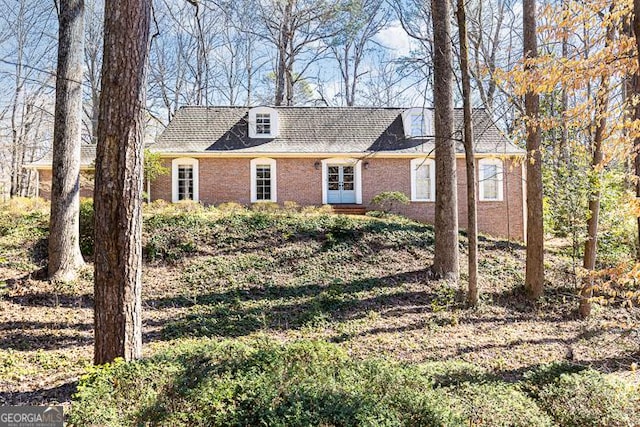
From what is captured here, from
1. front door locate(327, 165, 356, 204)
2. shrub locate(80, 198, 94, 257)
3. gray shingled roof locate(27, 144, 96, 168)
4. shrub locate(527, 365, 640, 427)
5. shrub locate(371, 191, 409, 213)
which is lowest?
shrub locate(527, 365, 640, 427)

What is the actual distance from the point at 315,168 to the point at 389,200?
3057 mm

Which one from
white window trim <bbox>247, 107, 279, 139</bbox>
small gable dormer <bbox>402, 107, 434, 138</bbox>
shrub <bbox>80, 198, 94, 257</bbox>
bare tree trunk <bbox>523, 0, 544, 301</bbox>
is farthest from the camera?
small gable dormer <bbox>402, 107, 434, 138</bbox>

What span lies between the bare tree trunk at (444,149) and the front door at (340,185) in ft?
22.0

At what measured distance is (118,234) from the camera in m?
3.81

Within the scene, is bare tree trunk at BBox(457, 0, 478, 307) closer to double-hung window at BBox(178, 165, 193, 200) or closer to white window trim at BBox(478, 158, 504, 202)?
white window trim at BBox(478, 158, 504, 202)

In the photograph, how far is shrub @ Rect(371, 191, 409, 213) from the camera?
45.5ft

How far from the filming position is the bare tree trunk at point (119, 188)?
150 inches

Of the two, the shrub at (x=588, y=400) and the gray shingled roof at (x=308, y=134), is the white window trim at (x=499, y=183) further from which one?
the shrub at (x=588, y=400)

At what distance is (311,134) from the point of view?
52.0 ft

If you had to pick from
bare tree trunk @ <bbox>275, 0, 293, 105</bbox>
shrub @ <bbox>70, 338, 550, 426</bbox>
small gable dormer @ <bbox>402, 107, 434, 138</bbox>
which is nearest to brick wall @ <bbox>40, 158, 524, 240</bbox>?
small gable dormer @ <bbox>402, 107, 434, 138</bbox>

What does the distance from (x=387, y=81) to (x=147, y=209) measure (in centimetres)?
1744

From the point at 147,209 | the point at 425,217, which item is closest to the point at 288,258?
the point at 147,209

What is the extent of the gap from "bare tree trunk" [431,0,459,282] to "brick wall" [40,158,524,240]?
241 inches

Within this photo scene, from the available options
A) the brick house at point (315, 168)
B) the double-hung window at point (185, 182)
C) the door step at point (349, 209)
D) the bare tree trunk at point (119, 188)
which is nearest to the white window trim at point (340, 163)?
the brick house at point (315, 168)
